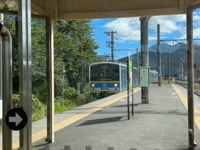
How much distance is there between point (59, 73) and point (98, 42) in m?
0.89

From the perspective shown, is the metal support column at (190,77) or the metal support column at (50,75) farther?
the metal support column at (50,75)

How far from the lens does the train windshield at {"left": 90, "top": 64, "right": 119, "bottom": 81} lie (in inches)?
241

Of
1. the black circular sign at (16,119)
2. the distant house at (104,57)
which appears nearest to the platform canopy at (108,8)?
the distant house at (104,57)

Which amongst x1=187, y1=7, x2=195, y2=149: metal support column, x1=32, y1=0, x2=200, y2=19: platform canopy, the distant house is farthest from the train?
x1=187, y1=7, x2=195, y2=149: metal support column

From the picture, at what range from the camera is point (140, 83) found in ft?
27.6

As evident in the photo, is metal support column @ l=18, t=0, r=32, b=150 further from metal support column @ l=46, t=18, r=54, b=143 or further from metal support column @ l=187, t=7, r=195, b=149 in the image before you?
metal support column @ l=187, t=7, r=195, b=149

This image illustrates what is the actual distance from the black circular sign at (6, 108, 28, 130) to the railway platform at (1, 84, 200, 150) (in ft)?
7.93

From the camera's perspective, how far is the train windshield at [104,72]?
20.1 feet

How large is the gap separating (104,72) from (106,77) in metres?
0.10

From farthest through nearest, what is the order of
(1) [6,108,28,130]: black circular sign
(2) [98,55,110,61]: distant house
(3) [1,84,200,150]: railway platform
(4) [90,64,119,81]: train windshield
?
(4) [90,64,119,81]: train windshield, (2) [98,55,110,61]: distant house, (3) [1,84,200,150]: railway platform, (1) [6,108,28,130]: black circular sign

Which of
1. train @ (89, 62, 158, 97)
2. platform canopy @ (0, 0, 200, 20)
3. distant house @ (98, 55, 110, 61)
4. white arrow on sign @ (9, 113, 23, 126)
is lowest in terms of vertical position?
white arrow on sign @ (9, 113, 23, 126)

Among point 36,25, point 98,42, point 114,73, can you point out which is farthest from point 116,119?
point 36,25

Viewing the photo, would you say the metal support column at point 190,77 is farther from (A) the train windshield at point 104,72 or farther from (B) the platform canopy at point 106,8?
(A) the train windshield at point 104,72

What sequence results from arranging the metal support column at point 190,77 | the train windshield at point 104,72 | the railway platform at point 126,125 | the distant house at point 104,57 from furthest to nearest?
the train windshield at point 104,72 < the distant house at point 104,57 < the railway platform at point 126,125 < the metal support column at point 190,77
